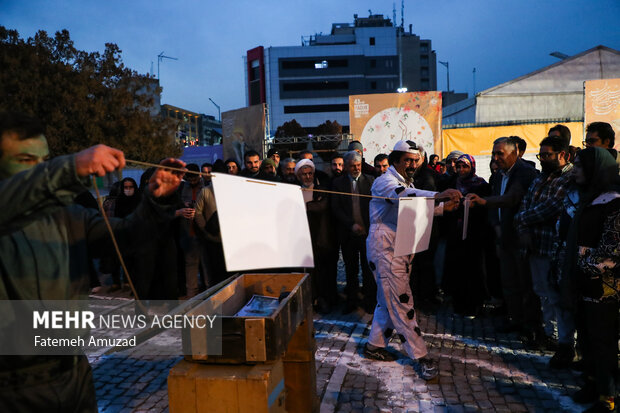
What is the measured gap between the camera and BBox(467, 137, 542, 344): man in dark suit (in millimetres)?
5207

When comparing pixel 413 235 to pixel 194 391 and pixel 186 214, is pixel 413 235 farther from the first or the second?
pixel 186 214

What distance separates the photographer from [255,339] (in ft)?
8.32

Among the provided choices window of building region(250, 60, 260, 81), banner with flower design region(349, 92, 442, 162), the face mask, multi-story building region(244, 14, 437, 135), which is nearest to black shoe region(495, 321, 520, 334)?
the face mask

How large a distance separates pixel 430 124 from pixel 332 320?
6.94m

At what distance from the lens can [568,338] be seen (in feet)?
14.6

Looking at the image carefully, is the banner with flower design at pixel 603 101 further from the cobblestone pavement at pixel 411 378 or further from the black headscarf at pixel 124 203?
the black headscarf at pixel 124 203

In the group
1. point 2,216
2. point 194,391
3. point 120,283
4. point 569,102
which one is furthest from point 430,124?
point 569,102

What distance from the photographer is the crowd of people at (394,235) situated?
191 centimetres

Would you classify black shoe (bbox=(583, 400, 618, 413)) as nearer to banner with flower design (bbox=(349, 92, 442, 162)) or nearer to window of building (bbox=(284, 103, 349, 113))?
banner with flower design (bbox=(349, 92, 442, 162))

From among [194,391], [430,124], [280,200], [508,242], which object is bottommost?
[194,391]

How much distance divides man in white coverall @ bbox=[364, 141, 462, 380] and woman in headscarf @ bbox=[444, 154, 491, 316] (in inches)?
72.5

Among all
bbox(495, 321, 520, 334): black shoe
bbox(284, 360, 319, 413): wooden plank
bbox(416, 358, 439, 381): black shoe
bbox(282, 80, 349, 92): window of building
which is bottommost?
bbox(495, 321, 520, 334): black shoe

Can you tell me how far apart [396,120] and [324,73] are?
6458 centimetres

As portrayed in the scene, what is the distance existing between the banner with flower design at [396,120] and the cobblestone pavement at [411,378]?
6666 mm
